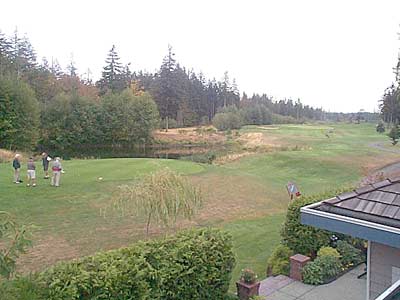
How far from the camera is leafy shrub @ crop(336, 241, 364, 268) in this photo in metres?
9.69

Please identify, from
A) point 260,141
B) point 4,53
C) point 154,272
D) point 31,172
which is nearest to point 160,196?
point 154,272

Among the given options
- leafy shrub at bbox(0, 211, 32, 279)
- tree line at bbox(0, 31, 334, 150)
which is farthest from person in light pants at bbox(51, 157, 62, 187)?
tree line at bbox(0, 31, 334, 150)

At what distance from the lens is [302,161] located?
3222 centimetres

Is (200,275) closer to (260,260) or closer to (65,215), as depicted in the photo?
(260,260)

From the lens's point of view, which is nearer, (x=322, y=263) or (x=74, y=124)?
(x=322, y=263)

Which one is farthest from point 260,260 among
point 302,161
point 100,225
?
point 302,161

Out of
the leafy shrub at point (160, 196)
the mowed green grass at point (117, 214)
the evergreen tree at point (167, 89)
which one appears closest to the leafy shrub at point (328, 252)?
A: the mowed green grass at point (117, 214)

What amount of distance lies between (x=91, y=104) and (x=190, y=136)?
15150mm

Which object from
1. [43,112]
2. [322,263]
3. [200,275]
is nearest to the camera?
[200,275]

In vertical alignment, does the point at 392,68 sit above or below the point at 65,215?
above

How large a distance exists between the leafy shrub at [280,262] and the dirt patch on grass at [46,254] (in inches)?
199

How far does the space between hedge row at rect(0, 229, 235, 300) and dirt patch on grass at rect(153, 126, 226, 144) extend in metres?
49.9

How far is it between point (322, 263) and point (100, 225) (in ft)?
24.9

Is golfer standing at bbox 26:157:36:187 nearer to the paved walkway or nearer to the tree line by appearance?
the paved walkway
